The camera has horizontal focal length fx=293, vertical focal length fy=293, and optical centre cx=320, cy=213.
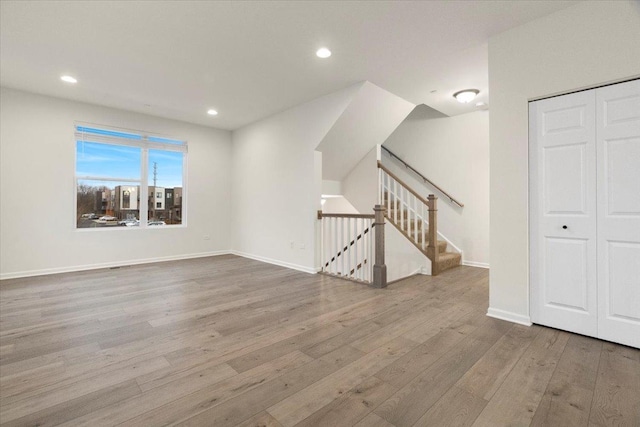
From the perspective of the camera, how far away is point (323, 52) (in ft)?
10.7

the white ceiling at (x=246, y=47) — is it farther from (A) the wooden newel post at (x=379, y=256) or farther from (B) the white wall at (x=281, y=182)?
(A) the wooden newel post at (x=379, y=256)

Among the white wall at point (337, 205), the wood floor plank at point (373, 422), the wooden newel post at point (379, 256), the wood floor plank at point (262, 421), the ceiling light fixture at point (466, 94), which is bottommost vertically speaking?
the wood floor plank at point (373, 422)

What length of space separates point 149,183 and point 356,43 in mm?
4649

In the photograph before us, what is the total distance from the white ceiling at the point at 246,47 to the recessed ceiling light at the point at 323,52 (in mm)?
93

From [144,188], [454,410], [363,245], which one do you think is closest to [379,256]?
[363,245]

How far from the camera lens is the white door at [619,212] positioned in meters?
2.19

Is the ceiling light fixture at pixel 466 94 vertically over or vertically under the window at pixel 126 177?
over

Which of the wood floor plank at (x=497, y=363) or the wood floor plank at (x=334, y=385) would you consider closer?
the wood floor plank at (x=334, y=385)

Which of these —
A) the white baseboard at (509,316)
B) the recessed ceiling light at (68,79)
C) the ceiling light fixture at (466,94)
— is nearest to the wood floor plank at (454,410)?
the white baseboard at (509,316)

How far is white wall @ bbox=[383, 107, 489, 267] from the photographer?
523cm

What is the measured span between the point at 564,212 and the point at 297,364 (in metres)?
2.52

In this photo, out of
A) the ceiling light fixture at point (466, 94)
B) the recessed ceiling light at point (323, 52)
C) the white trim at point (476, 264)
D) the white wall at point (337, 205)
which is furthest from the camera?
the white wall at point (337, 205)

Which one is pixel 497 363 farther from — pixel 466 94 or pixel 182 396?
pixel 466 94

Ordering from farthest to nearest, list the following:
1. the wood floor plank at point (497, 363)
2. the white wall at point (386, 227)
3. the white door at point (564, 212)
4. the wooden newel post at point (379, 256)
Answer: the white wall at point (386, 227)
the wooden newel post at point (379, 256)
the white door at point (564, 212)
the wood floor plank at point (497, 363)
